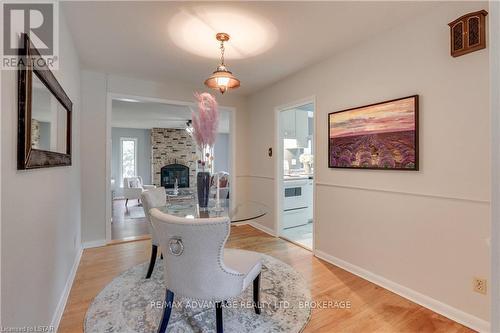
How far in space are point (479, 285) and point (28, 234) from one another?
283cm

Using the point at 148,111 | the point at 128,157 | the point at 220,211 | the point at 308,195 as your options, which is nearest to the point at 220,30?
the point at 220,211

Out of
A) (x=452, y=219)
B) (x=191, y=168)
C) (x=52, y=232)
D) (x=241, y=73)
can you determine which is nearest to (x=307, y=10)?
(x=241, y=73)

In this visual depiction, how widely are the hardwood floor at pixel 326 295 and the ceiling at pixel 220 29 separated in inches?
94.9

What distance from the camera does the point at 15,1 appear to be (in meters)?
1.20

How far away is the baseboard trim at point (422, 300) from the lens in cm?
178

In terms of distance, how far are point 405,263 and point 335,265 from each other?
0.82 metres

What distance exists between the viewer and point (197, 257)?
4.64ft

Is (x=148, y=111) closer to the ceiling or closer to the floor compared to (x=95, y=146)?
closer to the ceiling

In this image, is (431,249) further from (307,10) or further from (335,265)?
(307,10)

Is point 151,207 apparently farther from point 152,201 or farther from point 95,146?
point 95,146

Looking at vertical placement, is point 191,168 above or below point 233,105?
below

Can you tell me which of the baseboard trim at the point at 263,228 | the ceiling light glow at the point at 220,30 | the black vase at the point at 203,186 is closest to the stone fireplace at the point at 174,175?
the baseboard trim at the point at 263,228

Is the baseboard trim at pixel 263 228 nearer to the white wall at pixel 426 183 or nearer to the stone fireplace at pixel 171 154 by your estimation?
the white wall at pixel 426 183

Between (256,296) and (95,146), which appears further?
(95,146)
